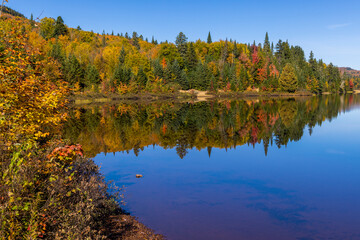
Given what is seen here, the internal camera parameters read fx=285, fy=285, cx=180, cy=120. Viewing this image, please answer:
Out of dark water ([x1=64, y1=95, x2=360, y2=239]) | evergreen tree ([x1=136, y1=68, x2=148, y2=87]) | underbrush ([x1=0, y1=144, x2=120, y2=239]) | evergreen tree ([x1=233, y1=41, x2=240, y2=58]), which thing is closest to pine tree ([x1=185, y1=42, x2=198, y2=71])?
evergreen tree ([x1=233, y1=41, x2=240, y2=58])

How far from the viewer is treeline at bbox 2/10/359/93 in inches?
3423

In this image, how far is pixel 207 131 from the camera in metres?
28.7

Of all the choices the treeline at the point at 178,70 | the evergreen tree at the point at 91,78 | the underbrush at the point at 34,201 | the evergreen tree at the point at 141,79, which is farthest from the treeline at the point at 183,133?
the evergreen tree at the point at 141,79

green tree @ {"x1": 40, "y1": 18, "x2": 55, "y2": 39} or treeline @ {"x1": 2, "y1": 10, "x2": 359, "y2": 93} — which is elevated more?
green tree @ {"x1": 40, "y1": 18, "x2": 55, "y2": 39}

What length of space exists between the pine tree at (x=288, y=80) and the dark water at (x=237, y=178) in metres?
83.7

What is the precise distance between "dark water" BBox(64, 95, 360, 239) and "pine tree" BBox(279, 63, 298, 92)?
8371 centimetres

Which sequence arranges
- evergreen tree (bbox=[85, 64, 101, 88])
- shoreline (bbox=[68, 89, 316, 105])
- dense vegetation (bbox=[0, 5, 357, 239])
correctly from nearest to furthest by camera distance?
dense vegetation (bbox=[0, 5, 357, 239]) → shoreline (bbox=[68, 89, 316, 105]) → evergreen tree (bbox=[85, 64, 101, 88])

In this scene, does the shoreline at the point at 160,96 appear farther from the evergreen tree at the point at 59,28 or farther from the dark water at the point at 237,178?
the evergreen tree at the point at 59,28

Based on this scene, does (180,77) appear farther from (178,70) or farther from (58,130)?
(58,130)

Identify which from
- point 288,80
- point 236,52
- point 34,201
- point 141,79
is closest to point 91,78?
point 141,79

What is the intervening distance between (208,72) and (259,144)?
88265mm

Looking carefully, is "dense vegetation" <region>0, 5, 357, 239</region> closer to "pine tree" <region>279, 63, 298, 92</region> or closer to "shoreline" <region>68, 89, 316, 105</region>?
"shoreline" <region>68, 89, 316, 105</region>

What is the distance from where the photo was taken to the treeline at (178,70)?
285 feet

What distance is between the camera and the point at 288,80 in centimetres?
10819
